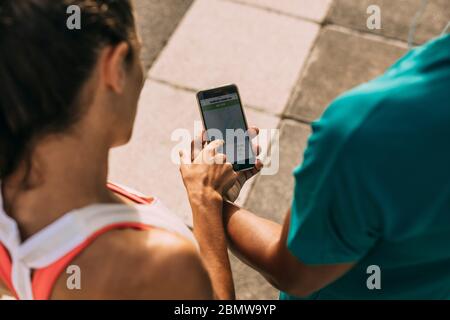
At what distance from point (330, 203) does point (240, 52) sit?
2862 mm

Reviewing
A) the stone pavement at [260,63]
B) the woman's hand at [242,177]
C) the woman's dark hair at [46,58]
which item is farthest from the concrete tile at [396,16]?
the woman's dark hair at [46,58]

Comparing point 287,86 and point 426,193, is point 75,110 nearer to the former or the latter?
point 426,193

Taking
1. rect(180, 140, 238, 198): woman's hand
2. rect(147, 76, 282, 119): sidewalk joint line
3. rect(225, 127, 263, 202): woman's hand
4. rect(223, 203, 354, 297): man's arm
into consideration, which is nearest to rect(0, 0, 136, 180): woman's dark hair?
rect(223, 203, 354, 297): man's arm

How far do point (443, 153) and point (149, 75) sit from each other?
290cm

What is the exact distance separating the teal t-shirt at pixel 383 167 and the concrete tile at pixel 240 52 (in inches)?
96.2

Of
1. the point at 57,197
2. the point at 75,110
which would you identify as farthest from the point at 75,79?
the point at 57,197

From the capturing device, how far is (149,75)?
12.4 feet

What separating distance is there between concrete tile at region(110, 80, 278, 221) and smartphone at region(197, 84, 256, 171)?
3.28 ft

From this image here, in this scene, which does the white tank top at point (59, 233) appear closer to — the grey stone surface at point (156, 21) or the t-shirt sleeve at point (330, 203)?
the t-shirt sleeve at point (330, 203)

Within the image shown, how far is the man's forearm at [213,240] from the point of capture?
1618mm

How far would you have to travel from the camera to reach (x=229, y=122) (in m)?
2.27

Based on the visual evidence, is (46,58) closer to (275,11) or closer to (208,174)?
(208,174)

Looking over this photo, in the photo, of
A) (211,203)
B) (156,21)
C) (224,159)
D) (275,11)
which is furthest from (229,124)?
(275,11)

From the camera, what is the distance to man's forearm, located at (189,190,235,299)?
1618 millimetres
